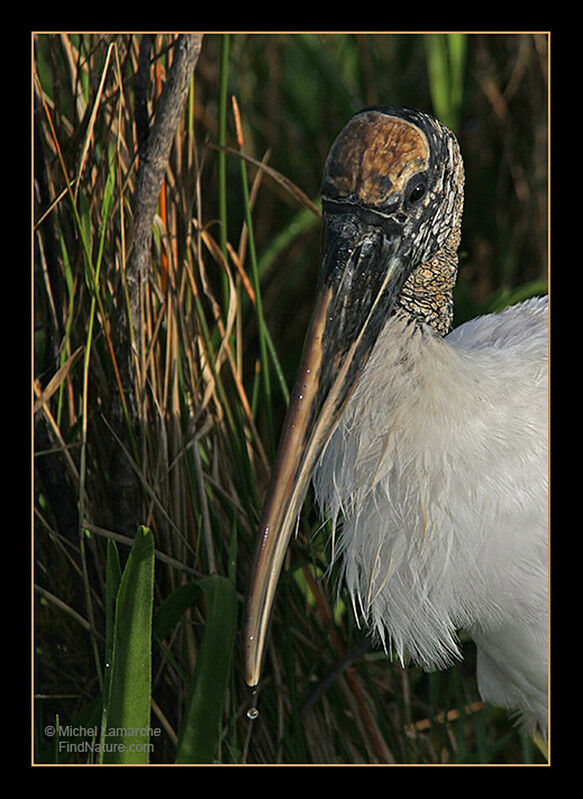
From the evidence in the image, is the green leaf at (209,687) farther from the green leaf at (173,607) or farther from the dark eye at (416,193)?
the dark eye at (416,193)

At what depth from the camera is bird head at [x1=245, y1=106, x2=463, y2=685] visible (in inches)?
42.1

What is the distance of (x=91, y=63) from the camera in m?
1.37

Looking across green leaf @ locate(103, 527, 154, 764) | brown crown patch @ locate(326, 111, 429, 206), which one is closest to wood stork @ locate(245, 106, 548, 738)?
brown crown patch @ locate(326, 111, 429, 206)

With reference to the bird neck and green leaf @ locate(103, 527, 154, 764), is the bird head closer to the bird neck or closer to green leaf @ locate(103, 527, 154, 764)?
the bird neck

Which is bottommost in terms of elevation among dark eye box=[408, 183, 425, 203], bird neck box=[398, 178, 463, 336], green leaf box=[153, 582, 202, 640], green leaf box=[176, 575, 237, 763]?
green leaf box=[176, 575, 237, 763]

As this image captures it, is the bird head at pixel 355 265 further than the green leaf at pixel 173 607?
No

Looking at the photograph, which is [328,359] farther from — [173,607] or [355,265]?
[173,607]

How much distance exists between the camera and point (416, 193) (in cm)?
110

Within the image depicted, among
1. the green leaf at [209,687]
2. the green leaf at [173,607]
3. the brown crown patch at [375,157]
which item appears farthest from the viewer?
the green leaf at [173,607]

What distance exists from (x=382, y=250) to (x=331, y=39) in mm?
793

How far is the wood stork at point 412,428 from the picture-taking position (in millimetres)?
1089

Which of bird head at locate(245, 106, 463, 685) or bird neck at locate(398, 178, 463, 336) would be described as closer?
bird head at locate(245, 106, 463, 685)

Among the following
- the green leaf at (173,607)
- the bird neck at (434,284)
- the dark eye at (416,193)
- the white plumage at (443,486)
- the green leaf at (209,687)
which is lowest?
the green leaf at (209,687)

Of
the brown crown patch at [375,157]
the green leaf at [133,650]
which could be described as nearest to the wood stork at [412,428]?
the brown crown patch at [375,157]
